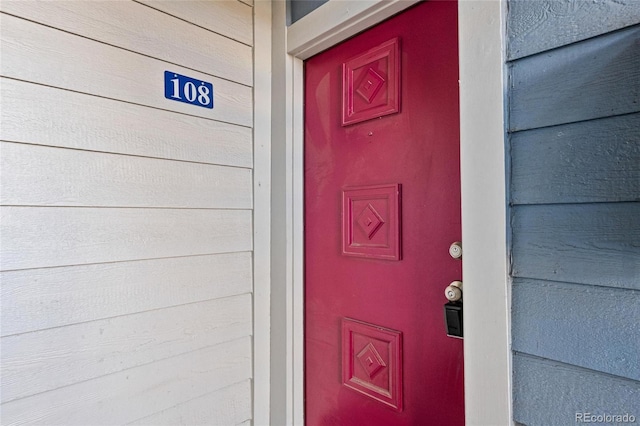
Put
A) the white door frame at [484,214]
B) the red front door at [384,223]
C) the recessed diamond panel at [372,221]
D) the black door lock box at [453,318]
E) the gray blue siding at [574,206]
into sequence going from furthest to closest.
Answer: the recessed diamond panel at [372,221] < the red front door at [384,223] < the black door lock box at [453,318] < the white door frame at [484,214] < the gray blue siding at [574,206]

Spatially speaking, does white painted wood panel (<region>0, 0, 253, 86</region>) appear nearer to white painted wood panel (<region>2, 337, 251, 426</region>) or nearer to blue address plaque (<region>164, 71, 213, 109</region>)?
blue address plaque (<region>164, 71, 213, 109</region>)

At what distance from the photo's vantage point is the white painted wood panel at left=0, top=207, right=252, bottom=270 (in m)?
0.95

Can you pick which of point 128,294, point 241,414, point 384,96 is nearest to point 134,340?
point 128,294

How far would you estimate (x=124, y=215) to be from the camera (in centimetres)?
111

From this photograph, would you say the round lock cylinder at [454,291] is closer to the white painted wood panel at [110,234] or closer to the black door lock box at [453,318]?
the black door lock box at [453,318]

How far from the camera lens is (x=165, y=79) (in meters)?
1.20

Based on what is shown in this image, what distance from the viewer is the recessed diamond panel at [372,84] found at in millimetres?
1157

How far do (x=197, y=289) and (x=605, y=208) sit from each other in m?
1.14

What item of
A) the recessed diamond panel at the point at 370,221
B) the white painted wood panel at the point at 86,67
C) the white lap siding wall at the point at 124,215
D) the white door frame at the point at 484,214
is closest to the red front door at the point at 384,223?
the recessed diamond panel at the point at 370,221

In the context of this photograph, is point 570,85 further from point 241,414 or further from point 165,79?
point 241,414

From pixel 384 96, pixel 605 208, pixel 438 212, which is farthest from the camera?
pixel 384 96

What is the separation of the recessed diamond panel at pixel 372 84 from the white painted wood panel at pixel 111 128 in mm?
408

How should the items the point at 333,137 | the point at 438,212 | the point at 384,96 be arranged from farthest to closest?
the point at 333,137
the point at 384,96
the point at 438,212

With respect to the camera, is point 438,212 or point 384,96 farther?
point 384,96
